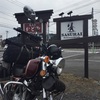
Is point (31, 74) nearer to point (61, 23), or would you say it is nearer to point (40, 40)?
point (40, 40)

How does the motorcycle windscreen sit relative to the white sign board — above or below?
below

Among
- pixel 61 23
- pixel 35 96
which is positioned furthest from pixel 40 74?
pixel 61 23

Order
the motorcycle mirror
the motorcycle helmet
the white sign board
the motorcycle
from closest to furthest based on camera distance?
the motorcycle → the motorcycle helmet → the motorcycle mirror → the white sign board

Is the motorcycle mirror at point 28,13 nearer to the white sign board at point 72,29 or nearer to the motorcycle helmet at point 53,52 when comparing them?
the motorcycle helmet at point 53,52

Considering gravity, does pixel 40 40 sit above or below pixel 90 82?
above

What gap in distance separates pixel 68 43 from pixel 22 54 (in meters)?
5.57

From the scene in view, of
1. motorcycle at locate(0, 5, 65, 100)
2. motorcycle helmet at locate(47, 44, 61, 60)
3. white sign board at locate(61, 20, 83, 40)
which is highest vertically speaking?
white sign board at locate(61, 20, 83, 40)

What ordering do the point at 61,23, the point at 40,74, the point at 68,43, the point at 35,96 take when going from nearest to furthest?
the point at 40,74 → the point at 35,96 → the point at 68,43 → the point at 61,23

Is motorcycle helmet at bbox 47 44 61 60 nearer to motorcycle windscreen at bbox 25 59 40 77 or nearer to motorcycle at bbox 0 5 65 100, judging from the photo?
motorcycle at bbox 0 5 65 100

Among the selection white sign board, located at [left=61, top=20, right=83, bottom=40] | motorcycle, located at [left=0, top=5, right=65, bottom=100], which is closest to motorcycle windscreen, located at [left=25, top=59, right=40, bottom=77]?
motorcycle, located at [left=0, top=5, right=65, bottom=100]

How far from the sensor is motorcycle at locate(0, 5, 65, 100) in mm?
3781

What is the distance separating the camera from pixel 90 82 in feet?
28.6

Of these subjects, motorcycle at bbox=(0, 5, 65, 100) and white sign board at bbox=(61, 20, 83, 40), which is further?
white sign board at bbox=(61, 20, 83, 40)

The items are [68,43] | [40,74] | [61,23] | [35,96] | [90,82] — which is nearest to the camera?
[40,74]
